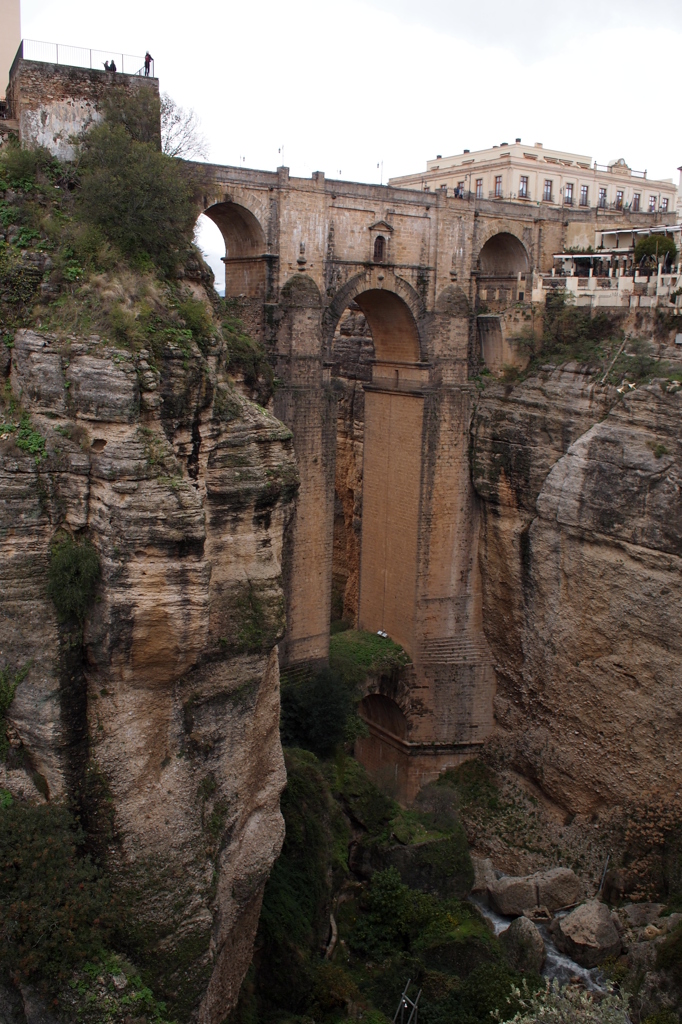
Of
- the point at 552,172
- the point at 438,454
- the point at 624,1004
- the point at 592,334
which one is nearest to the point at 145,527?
the point at 624,1004

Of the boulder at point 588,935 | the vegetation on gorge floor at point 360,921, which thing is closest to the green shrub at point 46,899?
the vegetation on gorge floor at point 360,921

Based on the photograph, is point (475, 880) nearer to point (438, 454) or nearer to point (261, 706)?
point (438, 454)

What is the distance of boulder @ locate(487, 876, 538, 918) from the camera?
69.5 feet

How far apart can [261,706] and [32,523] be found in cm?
399

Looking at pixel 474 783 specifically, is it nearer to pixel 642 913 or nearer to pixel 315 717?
pixel 642 913

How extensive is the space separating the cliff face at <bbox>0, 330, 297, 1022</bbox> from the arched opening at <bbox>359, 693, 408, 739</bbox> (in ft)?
42.8

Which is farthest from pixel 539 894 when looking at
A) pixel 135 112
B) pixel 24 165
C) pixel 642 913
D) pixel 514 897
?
pixel 24 165

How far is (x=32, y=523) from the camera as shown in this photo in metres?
10.4

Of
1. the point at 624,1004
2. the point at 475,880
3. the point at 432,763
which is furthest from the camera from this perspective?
the point at 432,763

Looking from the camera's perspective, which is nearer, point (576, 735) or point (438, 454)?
point (576, 735)

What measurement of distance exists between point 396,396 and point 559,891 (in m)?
12.5

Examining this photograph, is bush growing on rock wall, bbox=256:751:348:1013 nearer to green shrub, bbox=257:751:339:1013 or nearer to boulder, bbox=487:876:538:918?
green shrub, bbox=257:751:339:1013

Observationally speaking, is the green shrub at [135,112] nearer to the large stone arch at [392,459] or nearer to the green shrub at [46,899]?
the large stone arch at [392,459]

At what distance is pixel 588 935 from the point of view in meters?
19.6
